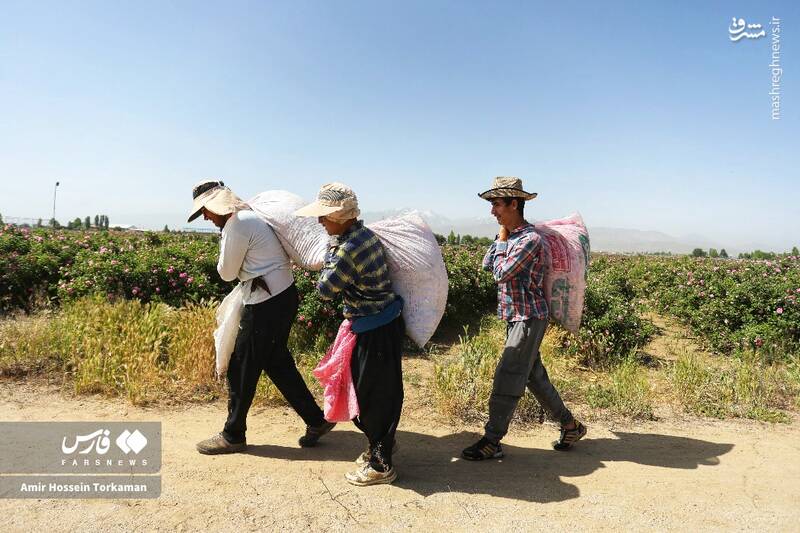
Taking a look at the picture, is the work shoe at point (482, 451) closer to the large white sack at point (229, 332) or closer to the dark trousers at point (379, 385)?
the dark trousers at point (379, 385)

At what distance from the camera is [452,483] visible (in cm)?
320

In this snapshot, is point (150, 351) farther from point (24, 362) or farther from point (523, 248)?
point (523, 248)

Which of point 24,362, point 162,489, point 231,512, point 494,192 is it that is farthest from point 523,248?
point 24,362

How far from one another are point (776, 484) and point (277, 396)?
370cm

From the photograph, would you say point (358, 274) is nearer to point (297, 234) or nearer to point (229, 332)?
point (297, 234)

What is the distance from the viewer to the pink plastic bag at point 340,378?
10.3 ft

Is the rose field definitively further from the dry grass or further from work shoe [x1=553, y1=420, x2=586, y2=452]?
work shoe [x1=553, y1=420, x2=586, y2=452]

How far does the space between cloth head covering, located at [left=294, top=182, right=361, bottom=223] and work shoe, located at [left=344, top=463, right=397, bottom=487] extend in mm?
1548

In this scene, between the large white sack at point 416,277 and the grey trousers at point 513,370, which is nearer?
the large white sack at point 416,277

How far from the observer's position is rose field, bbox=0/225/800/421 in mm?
4555

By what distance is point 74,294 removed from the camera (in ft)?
22.5

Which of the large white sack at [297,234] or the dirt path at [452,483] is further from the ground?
the large white sack at [297,234]

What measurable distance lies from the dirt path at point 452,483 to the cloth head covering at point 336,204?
65.4 inches

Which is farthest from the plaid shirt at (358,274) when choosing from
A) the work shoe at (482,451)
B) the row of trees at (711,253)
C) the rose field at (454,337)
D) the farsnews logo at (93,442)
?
the row of trees at (711,253)
